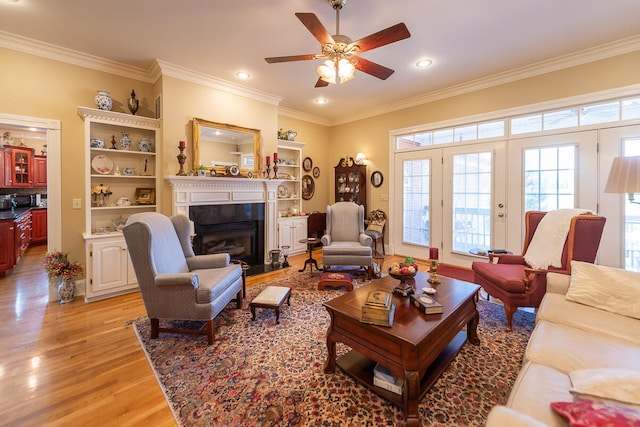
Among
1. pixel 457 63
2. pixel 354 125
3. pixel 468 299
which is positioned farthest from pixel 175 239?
pixel 354 125

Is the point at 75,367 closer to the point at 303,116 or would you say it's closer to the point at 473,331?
the point at 473,331

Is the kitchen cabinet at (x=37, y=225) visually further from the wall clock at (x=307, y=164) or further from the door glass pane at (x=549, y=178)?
the door glass pane at (x=549, y=178)

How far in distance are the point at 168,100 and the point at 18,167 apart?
209 inches

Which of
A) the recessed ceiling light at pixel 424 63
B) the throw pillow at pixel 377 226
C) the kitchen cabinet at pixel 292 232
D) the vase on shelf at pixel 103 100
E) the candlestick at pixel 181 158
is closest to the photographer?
the vase on shelf at pixel 103 100

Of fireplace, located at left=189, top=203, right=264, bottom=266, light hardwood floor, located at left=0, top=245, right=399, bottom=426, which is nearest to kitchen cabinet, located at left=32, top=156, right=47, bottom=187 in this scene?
light hardwood floor, located at left=0, top=245, right=399, bottom=426

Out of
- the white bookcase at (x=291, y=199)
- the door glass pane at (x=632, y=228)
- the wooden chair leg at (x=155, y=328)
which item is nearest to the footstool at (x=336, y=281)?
the wooden chair leg at (x=155, y=328)

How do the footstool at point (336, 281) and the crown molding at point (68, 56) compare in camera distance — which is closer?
the crown molding at point (68, 56)

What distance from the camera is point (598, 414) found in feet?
2.70

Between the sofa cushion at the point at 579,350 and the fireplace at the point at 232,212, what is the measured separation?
11.7 ft

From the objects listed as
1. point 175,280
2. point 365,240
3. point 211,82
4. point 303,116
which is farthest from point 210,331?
point 303,116

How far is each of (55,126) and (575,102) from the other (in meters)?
6.47

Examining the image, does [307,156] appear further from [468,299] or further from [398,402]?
[398,402]

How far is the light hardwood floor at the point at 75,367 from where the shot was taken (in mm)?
1579

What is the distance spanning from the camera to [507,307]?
8.18 ft
